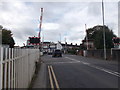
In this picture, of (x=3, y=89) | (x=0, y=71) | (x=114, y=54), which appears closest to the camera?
(x=0, y=71)

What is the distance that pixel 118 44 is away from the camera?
32344mm

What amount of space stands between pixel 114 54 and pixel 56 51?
1837cm

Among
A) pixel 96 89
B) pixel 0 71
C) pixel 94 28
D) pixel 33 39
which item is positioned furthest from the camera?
pixel 94 28

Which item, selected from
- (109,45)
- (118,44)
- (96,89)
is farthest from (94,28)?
(96,89)

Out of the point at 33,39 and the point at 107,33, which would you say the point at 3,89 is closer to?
the point at 33,39

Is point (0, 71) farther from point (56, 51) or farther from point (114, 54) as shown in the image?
point (56, 51)

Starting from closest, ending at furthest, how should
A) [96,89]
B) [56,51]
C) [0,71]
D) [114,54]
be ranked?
[0,71] < [96,89] < [114,54] < [56,51]

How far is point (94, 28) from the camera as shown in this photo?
92.7 meters

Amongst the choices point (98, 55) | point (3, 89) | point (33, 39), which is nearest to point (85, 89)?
point (3, 89)

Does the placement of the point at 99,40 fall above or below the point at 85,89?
above

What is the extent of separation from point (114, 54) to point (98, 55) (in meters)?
8.52

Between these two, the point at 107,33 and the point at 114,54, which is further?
the point at 107,33

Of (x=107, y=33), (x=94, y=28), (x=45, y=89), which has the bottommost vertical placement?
(x=45, y=89)

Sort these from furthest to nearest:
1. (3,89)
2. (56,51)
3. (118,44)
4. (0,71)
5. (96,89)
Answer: (56,51), (118,44), (96,89), (3,89), (0,71)
